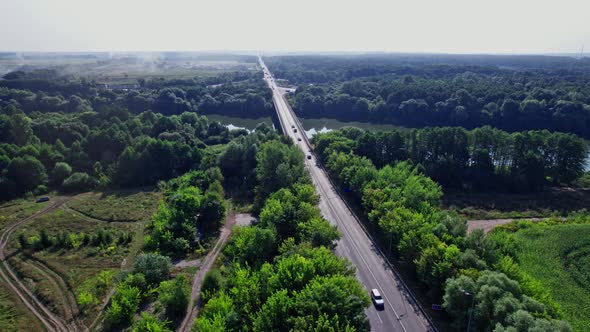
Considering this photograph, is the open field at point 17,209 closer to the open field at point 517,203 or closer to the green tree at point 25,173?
the green tree at point 25,173

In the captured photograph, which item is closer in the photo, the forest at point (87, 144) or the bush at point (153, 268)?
the bush at point (153, 268)

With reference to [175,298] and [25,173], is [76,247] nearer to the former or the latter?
[175,298]

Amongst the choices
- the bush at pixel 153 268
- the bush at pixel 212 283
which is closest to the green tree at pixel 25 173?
the bush at pixel 153 268

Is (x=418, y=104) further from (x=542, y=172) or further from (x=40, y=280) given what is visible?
(x=40, y=280)

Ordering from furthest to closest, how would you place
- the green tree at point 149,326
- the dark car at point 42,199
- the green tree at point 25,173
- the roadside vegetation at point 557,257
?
the green tree at point 25,173 < the dark car at point 42,199 < the roadside vegetation at point 557,257 < the green tree at point 149,326

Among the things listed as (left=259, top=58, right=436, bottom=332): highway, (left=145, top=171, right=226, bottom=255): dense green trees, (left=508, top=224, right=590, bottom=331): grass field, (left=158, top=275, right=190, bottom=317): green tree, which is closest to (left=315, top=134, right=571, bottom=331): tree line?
(left=259, top=58, right=436, bottom=332): highway
